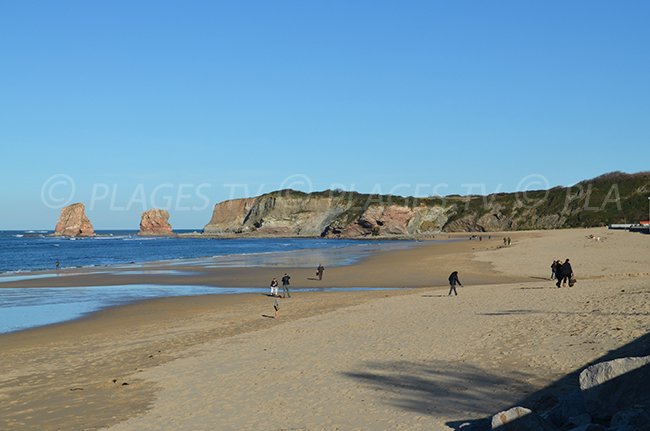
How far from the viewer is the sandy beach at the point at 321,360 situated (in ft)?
33.2

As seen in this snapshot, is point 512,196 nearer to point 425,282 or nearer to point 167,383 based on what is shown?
point 425,282

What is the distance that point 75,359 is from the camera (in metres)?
16.1

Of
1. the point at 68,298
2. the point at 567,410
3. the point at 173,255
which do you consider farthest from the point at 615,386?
the point at 173,255

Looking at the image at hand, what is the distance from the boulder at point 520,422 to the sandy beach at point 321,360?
70.6 inches

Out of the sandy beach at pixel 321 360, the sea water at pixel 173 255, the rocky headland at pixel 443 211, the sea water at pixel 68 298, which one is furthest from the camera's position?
the rocky headland at pixel 443 211

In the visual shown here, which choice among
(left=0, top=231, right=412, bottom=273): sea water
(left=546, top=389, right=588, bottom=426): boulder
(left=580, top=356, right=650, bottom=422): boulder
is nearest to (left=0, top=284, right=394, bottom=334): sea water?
(left=0, top=231, right=412, bottom=273): sea water

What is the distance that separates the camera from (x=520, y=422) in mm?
6707

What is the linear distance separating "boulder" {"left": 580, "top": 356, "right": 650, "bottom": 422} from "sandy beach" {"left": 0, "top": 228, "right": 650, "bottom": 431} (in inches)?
71.3

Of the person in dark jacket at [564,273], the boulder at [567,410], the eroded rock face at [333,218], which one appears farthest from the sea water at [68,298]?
the eroded rock face at [333,218]

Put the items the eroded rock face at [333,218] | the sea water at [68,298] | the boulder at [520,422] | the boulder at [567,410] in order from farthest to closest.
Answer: the eroded rock face at [333,218] < the sea water at [68,298] < the boulder at [567,410] < the boulder at [520,422]

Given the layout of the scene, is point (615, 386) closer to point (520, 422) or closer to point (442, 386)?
point (520, 422)

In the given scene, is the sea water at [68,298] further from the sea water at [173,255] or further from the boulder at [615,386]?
the boulder at [615,386]

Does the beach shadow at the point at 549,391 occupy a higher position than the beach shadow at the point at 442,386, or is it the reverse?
the beach shadow at the point at 549,391

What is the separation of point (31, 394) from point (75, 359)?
367 centimetres
